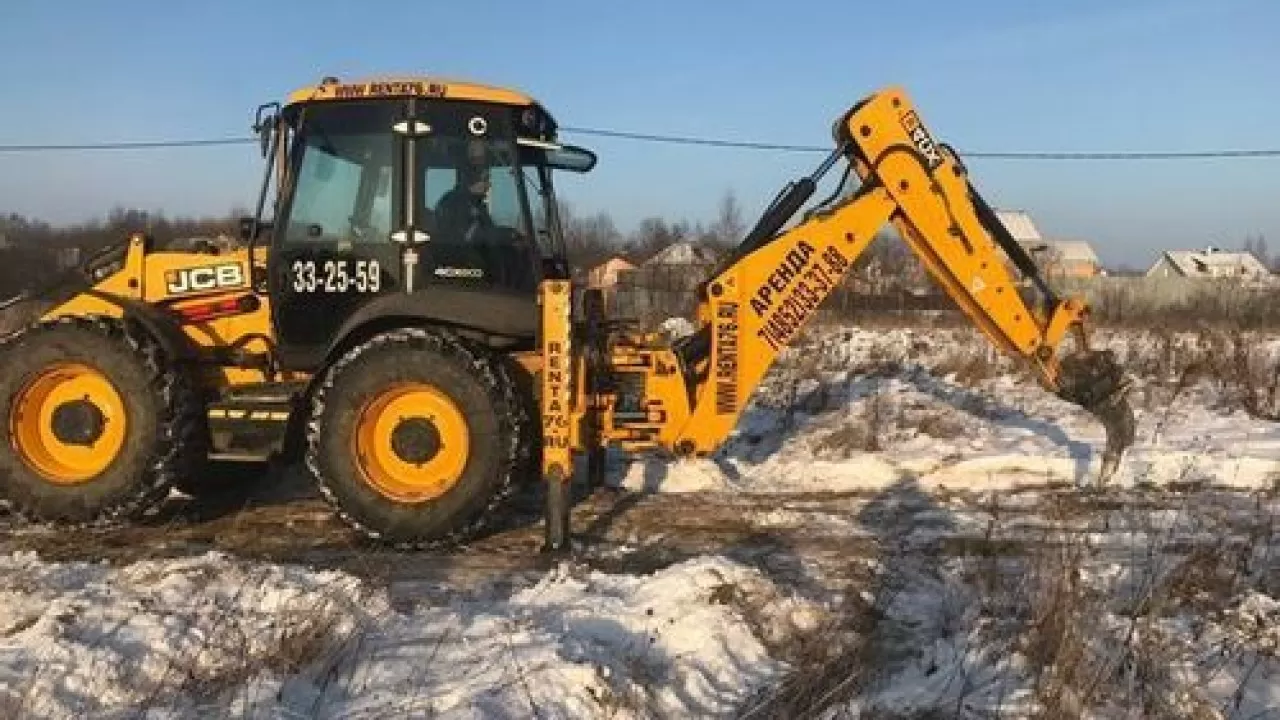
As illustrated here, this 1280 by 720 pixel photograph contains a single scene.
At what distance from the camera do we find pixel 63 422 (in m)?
8.02

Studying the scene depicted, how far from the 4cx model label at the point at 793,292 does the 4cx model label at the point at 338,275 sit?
2.44 metres

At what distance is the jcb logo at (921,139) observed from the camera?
8.40 metres

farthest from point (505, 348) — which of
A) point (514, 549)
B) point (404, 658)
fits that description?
point (404, 658)

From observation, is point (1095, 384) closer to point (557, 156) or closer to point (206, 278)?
point (557, 156)

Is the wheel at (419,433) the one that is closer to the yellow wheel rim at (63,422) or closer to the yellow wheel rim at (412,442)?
the yellow wheel rim at (412,442)

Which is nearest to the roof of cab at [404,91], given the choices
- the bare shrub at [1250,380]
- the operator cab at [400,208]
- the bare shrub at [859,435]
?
the operator cab at [400,208]

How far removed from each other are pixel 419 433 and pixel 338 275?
4.04 ft

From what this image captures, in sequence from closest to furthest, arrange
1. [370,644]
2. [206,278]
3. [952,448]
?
[370,644] → [206,278] → [952,448]

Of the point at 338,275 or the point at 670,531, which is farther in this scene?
the point at 670,531

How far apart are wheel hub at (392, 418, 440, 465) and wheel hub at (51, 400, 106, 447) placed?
193 cm

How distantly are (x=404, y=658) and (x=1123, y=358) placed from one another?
51.7 ft

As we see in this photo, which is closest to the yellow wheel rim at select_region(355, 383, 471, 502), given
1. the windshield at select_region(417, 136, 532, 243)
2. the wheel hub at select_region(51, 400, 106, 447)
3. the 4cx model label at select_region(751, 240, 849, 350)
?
the windshield at select_region(417, 136, 532, 243)

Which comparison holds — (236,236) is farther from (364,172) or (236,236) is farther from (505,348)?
(505,348)

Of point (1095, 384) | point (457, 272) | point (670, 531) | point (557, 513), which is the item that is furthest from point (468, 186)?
point (1095, 384)
